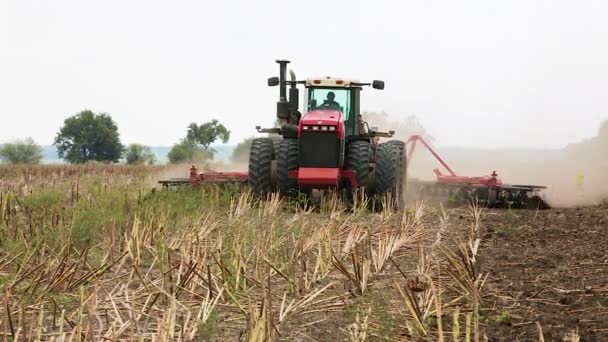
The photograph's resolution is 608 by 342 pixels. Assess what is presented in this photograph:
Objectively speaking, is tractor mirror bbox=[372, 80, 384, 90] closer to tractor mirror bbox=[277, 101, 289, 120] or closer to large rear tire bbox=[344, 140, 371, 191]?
large rear tire bbox=[344, 140, 371, 191]

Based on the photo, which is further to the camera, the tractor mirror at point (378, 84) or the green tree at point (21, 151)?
the green tree at point (21, 151)

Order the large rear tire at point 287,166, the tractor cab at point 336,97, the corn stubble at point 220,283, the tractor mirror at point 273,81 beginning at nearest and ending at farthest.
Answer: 1. the corn stubble at point 220,283
2. the large rear tire at point 287,166
3. the tractor mirror at point 273,81
4. the tractor cab at point 336,97

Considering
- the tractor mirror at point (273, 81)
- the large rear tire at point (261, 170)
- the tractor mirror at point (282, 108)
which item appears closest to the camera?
the large rear tire at point (261, 170)

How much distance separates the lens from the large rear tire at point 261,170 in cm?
1185

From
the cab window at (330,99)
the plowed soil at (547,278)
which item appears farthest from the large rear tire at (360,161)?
the plowed soil at (547,278)

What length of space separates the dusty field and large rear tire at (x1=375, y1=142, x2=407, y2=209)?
233cm

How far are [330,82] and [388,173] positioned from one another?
2052mm

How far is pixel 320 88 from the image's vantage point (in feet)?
42.0

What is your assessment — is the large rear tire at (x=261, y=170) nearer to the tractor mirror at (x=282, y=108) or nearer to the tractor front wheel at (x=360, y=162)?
the tractor mirror at (x=282, y=108)

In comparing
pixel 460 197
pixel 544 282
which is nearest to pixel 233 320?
pixel 544 282

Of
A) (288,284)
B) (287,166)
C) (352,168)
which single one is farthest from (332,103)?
(288,284)

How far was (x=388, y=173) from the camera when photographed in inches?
457

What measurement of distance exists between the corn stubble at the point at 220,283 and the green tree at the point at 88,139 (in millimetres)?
61780

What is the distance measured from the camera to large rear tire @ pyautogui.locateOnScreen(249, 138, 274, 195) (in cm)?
1185
